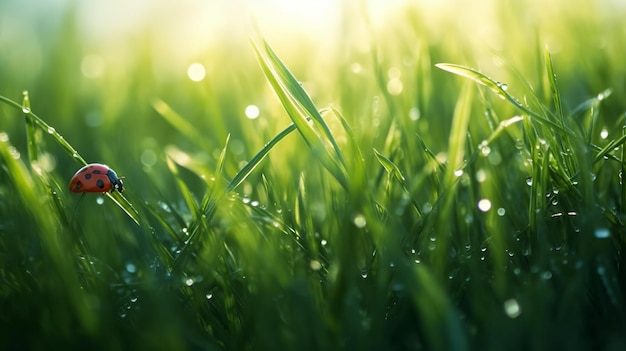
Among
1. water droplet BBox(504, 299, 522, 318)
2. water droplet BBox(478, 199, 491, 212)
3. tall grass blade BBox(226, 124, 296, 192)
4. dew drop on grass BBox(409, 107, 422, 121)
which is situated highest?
dew drop on grass BBox(409, 107, 422, 121)

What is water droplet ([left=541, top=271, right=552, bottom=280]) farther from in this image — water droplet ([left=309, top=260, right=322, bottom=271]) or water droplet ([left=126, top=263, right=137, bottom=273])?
water droplet ([left=126, top=263, right=137, bottom=273])

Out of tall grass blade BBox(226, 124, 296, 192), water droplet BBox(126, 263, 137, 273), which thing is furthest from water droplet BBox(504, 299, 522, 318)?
water droplet BBox(126, 263, 137, 273)

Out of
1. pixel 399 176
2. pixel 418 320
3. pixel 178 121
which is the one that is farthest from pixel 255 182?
pixel 418 320

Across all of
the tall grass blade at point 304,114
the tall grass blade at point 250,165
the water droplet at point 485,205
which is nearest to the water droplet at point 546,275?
the water droplet at point 485,205

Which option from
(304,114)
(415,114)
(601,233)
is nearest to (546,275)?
(601,233)

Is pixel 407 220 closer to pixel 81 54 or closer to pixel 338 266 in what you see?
pixel 338 266

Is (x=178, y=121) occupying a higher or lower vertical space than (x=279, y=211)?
higher

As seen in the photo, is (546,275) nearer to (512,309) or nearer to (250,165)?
(512,309)
